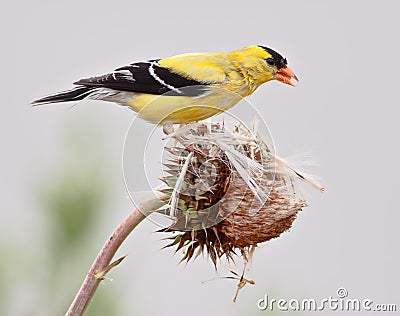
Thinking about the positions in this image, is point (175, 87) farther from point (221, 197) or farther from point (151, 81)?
point (221, 197)

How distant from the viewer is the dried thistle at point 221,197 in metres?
1.69

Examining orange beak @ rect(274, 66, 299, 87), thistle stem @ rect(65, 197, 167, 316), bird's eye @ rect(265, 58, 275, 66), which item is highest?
bird's eye @ rect(265, 58, 275, 66)

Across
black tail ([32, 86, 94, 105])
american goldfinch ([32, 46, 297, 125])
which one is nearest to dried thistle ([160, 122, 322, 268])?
american goldfinch ([32, 46, 297, 125])

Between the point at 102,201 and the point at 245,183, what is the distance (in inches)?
29.0

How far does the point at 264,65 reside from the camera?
1.98 meters

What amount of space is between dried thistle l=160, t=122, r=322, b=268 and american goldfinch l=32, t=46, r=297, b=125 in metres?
0.11

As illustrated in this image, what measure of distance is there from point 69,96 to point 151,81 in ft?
0.70

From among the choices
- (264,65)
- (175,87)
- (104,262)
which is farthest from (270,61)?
(104,262)

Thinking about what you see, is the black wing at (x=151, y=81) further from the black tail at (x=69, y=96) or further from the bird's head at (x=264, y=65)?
the bird's head at (x=264, y=65)

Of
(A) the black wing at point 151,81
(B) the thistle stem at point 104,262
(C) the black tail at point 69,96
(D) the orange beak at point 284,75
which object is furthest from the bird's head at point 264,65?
(B) the thistle stem at point 104,262

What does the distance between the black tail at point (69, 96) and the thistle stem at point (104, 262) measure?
1.17 feet

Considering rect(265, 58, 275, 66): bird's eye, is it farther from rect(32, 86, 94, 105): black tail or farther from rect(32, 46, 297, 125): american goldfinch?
rect(32, 86, 94, 105): black tail

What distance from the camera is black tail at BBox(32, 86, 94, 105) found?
68.4 inches

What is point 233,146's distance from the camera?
1.73 metres
